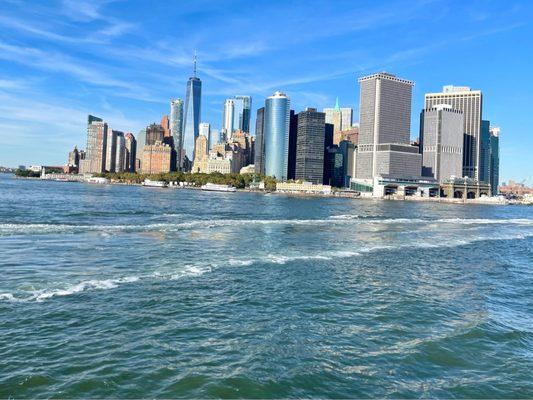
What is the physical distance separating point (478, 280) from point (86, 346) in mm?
24221

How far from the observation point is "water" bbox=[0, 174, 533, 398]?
13.2 metres

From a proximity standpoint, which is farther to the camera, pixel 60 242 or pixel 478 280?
pixel 60 242

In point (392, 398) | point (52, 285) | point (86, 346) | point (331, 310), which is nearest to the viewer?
point (392, 398)

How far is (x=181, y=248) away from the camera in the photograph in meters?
35.9

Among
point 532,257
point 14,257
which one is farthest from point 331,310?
point 532,257

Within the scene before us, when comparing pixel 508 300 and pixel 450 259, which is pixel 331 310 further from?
pixel 450 259

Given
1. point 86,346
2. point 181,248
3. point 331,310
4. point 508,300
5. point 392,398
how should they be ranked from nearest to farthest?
point 392,398
point 86,346
point 331,310
point 508,300
point 181,248

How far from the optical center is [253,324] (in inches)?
709

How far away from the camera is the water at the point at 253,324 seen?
43.2ft

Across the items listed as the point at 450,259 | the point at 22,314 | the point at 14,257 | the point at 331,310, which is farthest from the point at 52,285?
the point at 450,259

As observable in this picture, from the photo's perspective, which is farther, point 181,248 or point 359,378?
point 181,248

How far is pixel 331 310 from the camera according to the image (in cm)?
2066

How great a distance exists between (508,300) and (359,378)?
1494 centimetres

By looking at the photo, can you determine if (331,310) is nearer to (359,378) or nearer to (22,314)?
(359,378)
